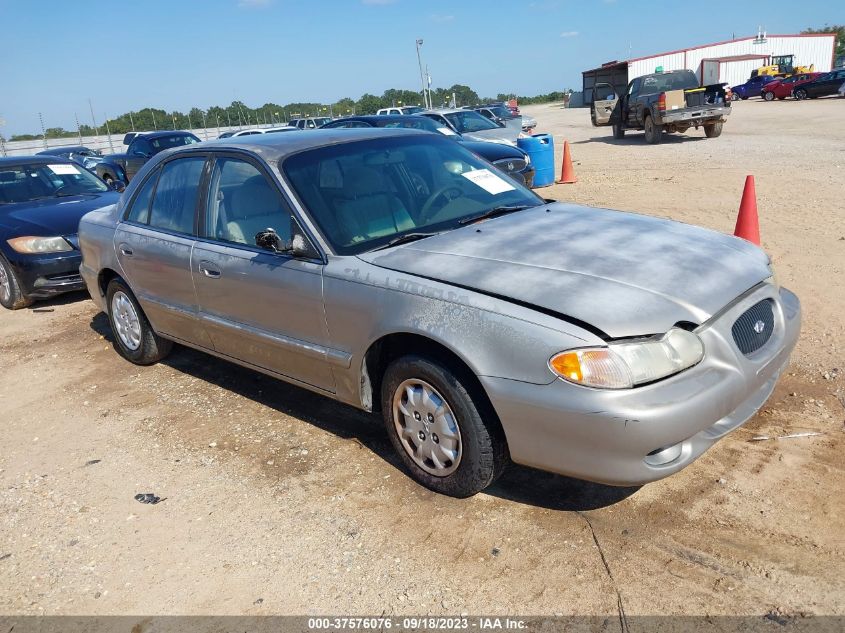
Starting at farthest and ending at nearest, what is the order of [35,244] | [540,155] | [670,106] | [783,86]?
[783,86] < [670,106] < [540,155] < [35,244]

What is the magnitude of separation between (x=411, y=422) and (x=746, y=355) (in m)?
1.52

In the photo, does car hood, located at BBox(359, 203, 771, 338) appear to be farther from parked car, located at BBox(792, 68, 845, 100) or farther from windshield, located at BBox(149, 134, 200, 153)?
parked car, located at BBox(792, 68, 845, 100)

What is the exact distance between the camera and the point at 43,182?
8555 mm

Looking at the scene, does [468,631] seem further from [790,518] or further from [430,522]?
[790,518]

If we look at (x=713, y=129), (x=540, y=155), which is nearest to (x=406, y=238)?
(x=540, y=155)

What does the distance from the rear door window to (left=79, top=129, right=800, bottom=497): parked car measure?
0.02 metres

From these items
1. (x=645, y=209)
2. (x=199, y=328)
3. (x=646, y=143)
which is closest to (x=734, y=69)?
(x=646, y=143)

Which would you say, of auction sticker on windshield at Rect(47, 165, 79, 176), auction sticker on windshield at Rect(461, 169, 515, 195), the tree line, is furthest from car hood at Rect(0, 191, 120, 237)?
the tree line

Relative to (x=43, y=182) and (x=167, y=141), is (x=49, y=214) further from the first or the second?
(x=167, y=141)

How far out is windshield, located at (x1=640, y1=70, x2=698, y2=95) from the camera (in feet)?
66.0

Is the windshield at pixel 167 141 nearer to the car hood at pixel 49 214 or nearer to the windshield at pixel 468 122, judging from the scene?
the windshield at pixel 468 122

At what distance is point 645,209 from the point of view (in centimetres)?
941

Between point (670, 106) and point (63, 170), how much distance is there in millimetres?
15362

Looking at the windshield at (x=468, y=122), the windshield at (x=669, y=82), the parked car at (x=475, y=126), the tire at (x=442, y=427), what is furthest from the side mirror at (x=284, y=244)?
the windshield at (x=669, y=82)
